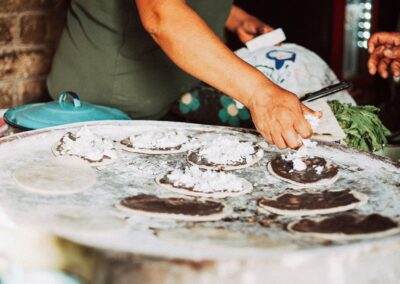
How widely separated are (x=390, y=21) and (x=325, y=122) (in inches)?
172

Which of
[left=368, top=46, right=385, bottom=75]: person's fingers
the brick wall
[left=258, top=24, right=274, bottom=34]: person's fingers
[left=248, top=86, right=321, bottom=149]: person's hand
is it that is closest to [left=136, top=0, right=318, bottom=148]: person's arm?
[left=248, top=86, right=321, bottom=149]: person's hand

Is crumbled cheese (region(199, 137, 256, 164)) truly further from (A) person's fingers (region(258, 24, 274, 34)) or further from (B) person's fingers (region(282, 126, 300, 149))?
(A) person's fingers (region(258, 24, 274, 34))

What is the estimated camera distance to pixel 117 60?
310 cm

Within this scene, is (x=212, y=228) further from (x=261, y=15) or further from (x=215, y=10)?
(x=261, y=15)

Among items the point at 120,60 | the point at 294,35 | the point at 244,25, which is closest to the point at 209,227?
the point at 120,60

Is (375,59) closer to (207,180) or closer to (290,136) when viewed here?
(290,136)

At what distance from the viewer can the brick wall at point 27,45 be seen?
11.6 feet

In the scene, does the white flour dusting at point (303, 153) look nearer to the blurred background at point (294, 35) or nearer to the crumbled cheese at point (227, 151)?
the crumbled cheese at point (227, 151)

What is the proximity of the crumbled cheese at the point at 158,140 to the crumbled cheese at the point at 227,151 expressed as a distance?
0.40ft

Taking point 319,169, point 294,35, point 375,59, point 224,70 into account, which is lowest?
point 294,35

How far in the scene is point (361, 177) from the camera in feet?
7.12

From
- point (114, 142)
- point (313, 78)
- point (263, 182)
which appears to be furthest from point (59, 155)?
point (313, 78)

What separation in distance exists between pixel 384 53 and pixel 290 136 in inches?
43.5

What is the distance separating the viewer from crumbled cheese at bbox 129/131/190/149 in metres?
2.36
